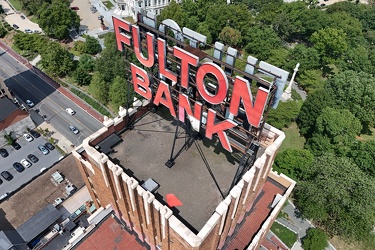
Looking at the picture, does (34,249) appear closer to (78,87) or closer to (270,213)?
(270,213)

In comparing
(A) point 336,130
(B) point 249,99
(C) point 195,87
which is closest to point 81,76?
(C) point 195,87

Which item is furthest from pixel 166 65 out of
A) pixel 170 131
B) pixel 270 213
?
pixel 270 213

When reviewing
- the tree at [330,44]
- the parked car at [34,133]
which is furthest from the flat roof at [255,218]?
the tree at [330,44]

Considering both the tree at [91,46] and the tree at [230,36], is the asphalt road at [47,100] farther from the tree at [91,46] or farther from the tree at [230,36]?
the tree at [230,36]

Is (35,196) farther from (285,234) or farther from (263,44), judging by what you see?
(263,44)

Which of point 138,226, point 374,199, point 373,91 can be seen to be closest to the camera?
point 138,226

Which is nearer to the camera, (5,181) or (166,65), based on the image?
(166,65)
